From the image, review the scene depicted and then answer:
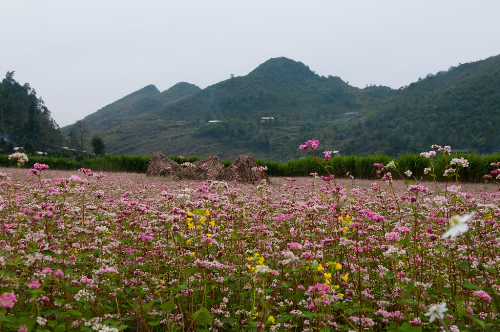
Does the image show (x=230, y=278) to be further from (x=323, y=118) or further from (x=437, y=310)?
(x=323, y=118)

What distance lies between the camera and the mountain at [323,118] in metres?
83.6

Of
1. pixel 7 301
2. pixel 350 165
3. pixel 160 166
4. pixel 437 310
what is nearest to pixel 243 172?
pixel 160 166

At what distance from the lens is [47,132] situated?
83.5 m

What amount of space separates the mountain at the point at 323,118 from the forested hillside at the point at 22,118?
48398 mm

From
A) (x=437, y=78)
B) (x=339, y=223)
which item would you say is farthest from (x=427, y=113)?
(x=339, y=223)

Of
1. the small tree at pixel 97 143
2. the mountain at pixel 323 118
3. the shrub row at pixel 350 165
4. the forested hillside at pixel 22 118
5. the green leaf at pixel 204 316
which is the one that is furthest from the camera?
the mountain at pixel 323 118

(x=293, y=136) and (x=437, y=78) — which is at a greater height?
(x=437, y=78)

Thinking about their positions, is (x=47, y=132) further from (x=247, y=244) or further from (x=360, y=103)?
(x=360, y=103)

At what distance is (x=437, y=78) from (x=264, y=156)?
66712mm

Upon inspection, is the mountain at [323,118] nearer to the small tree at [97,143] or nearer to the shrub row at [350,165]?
the small tree at [97,143]

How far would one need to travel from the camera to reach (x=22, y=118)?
82875 millimetres

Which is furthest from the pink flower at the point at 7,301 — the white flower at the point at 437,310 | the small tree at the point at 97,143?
the small tree at the point at 97,143

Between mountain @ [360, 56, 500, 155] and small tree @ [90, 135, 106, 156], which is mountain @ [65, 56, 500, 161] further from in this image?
small tree @ [90, 135, 106, 156]

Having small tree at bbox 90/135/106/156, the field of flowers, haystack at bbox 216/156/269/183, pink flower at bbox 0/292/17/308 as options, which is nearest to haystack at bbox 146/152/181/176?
haystack at bbox 216/156/269/183
